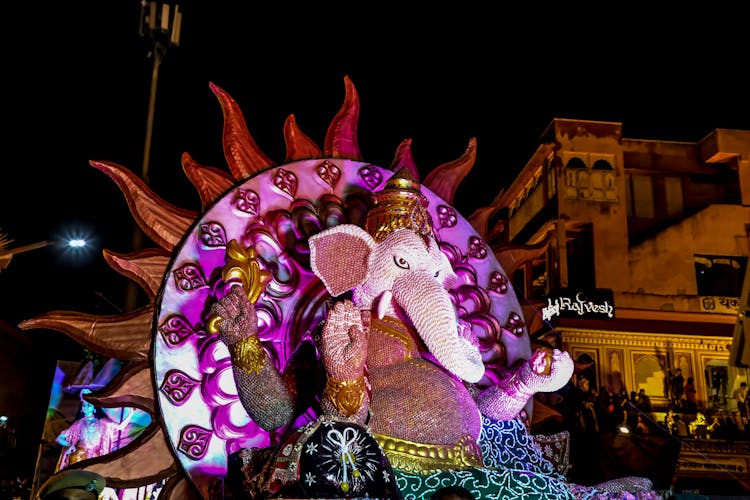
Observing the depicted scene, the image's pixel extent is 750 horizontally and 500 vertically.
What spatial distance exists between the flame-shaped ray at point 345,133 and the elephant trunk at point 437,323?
1.21 metres

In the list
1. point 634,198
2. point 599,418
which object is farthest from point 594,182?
point 599,418

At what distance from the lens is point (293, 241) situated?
14.9 feet

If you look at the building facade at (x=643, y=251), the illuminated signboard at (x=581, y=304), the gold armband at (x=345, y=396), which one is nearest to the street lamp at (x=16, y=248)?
the gold armband at (x=345, y=396)

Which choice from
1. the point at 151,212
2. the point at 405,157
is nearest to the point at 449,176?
the point at 405,157

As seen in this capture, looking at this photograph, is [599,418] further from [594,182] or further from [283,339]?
[594,182]

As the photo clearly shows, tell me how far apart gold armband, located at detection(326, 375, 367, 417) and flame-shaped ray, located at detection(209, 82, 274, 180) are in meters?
1.69

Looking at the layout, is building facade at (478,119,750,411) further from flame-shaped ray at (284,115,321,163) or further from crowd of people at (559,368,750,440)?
flame-shaped ray at (284,115,321,163)

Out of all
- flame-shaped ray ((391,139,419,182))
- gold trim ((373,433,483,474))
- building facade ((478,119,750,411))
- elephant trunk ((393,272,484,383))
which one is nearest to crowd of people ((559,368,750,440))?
building facade ((478,119,750,411))

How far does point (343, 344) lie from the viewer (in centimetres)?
339

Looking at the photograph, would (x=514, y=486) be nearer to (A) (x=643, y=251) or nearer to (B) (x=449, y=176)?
(B) (x=449, y=176)

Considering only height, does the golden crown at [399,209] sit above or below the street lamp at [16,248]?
below

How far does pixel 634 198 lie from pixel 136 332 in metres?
19.5

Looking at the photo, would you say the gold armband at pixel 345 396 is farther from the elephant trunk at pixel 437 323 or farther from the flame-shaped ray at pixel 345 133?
the flame-shaped ray at pixel 345 133

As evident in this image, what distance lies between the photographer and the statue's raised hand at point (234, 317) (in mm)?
3580
